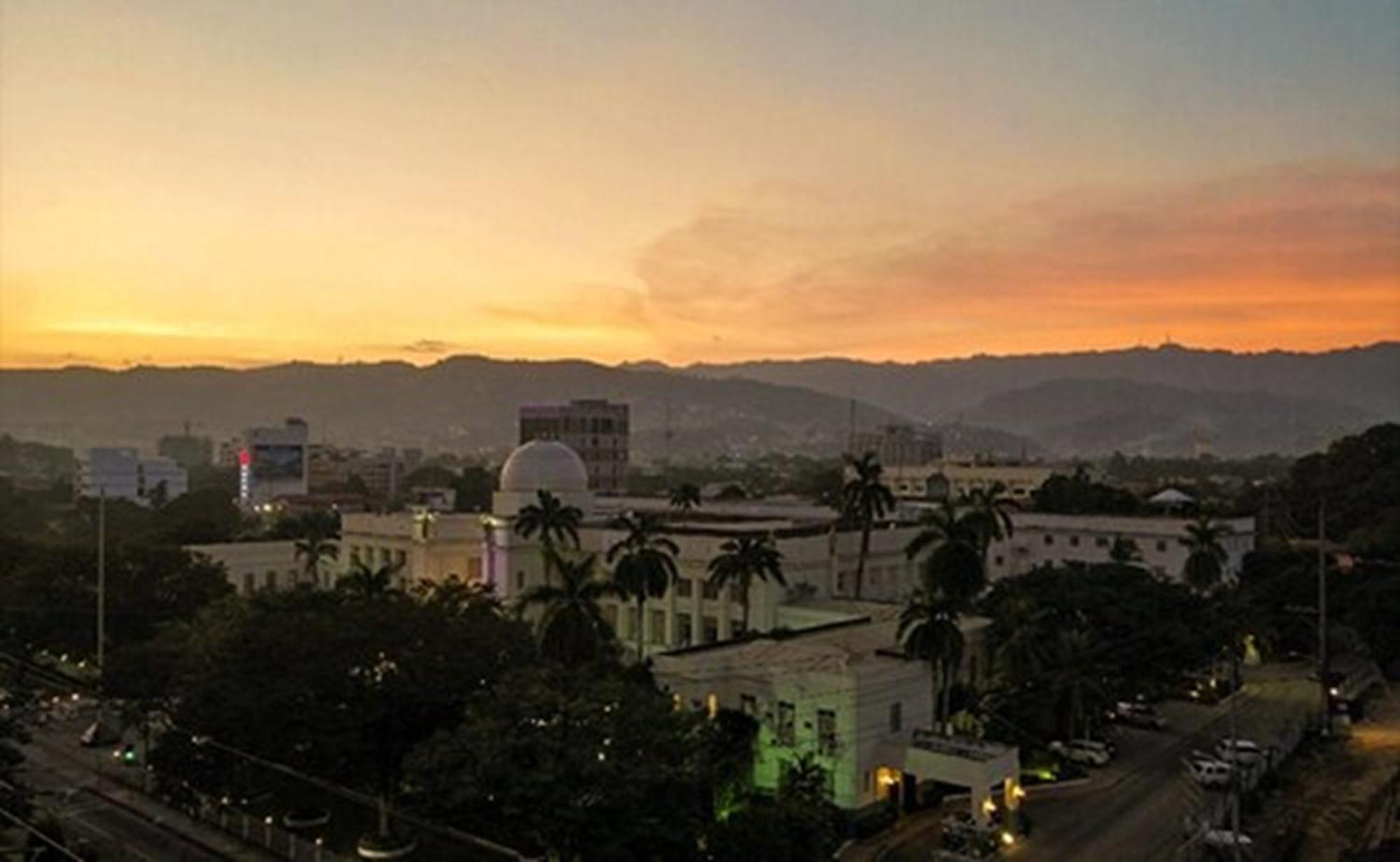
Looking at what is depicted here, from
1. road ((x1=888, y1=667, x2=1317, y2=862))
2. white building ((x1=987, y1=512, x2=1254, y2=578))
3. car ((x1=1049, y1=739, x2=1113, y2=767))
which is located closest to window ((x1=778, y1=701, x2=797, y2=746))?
road ((x1=888, y1=667, x2=1317, y2=862))

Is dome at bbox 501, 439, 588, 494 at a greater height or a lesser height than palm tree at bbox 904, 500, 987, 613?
greater

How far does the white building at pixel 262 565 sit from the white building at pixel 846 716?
39.4 meters

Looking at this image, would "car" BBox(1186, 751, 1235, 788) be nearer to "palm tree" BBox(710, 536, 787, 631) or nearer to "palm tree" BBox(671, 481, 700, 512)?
"palm tree" BBox(710, 536, 787, 631)

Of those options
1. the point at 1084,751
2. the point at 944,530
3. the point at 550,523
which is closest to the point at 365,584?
the point at 550,523

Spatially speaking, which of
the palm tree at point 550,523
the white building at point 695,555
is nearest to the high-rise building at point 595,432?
the white building at point 695,555

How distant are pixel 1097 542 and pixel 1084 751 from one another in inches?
1221

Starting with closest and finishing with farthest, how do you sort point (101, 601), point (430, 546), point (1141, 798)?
point (1141, 798) → point (101, 601) → point (430, 546)

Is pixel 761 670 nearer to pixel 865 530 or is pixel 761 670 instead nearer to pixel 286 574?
pixel 865 530

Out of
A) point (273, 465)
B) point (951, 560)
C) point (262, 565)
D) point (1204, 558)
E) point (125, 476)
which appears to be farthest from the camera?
point (273, 465)

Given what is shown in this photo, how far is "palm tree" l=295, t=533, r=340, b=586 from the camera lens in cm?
6194

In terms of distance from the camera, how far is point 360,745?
30.4 meters

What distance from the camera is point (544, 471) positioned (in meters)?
63.9

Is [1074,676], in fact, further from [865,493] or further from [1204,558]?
[1204,558]

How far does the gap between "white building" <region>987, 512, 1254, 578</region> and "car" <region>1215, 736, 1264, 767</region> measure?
2109 cm
